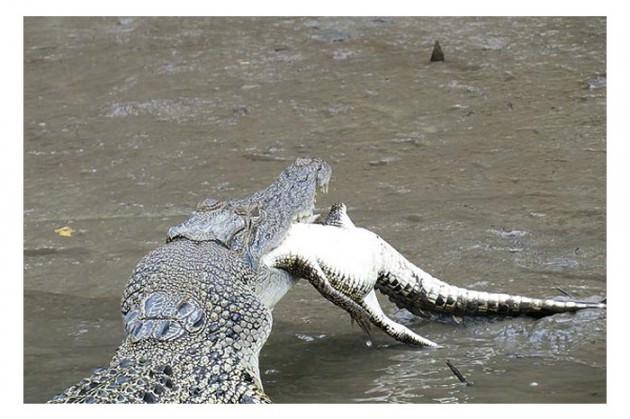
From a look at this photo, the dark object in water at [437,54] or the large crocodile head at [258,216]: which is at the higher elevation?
the dark object in water at [437,54]

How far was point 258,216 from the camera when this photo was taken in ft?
14.1

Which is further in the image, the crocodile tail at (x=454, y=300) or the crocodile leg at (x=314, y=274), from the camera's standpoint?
the crocodile tail at (x=454, y=300)

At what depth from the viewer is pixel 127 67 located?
9.27 meters

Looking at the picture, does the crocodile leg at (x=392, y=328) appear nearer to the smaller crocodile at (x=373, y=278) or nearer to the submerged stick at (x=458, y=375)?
the smaller crocodile at (x=373, y=278)

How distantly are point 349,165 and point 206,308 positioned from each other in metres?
3.46

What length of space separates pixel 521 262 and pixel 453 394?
1.66 meters

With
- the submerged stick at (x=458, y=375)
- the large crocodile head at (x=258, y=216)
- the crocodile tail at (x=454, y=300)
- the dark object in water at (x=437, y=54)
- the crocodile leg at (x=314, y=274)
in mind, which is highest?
the dark object in water at (x=437, y=54)

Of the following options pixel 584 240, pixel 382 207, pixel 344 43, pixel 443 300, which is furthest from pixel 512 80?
pixel 443 300

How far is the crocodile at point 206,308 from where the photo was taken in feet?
10.9

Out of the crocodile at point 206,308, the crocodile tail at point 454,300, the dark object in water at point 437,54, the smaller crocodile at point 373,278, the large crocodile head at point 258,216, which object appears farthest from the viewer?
the dark object in water at point 437,54

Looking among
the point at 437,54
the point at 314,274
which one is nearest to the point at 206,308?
the point at 314,274

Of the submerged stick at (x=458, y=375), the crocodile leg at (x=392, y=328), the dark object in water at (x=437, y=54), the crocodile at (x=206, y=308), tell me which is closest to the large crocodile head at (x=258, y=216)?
the crocodile at (x=206, y=308)

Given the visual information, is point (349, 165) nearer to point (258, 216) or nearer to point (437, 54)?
point (437, 54)

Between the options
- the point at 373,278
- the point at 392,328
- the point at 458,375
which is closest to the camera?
the point at 458,375
